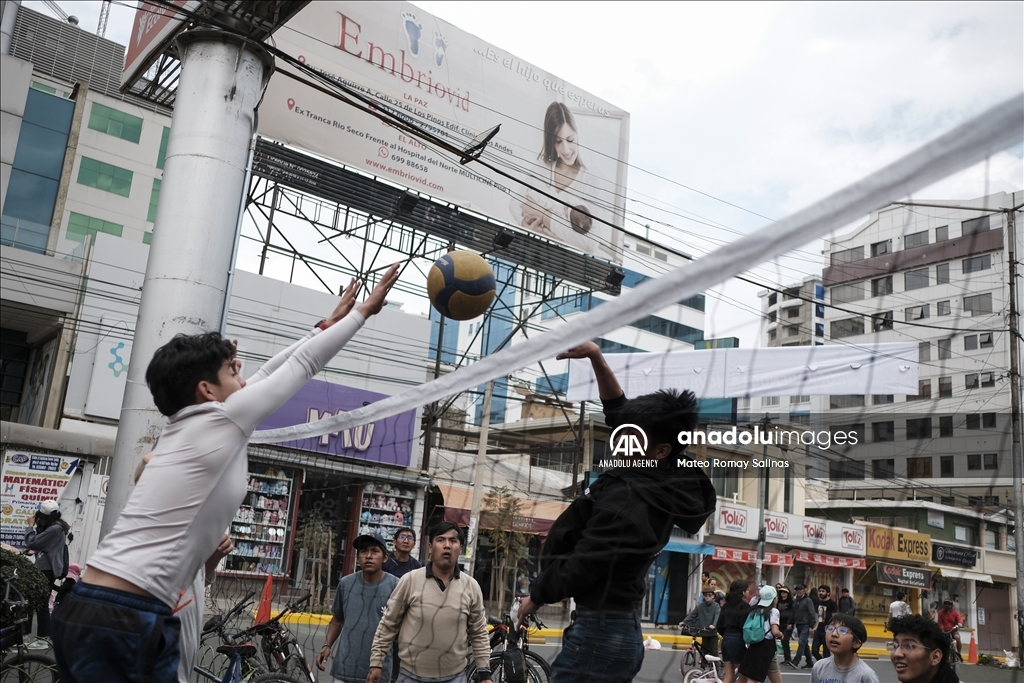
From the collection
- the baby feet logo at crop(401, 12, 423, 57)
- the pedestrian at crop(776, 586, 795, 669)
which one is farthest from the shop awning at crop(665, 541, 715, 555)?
the baby feet logo at crop(401, 12, 423, 57)

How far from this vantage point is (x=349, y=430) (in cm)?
1606

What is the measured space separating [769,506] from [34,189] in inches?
834

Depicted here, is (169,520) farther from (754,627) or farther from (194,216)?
(754,627)

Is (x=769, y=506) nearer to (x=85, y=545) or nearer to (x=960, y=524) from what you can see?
(x=960, y=524)

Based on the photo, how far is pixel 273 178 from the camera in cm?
1590

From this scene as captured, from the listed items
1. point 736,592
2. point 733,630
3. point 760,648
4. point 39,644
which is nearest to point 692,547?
point 736,592

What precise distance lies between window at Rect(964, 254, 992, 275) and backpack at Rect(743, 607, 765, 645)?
456cm

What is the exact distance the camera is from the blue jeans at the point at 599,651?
262cm

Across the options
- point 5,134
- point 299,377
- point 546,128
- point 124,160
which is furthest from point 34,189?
point 299,377

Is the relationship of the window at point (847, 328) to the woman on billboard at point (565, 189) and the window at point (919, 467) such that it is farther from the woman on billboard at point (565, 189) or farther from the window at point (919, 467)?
the woman on billboard at point (565, 189)

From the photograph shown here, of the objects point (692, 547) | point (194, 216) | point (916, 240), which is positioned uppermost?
point (194, 216)

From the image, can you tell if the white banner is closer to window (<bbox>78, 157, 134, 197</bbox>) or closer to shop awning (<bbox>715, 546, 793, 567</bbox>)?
shop awning (<bbox>715, 546, 793, 567</bbox>)

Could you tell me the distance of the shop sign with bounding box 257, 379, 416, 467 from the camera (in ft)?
54.7

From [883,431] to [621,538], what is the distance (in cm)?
370
